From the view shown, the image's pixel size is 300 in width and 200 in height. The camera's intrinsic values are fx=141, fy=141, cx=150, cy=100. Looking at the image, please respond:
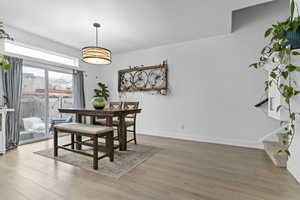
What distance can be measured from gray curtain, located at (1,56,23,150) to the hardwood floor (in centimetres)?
54

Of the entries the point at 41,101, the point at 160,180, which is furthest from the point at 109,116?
the point at 41,101

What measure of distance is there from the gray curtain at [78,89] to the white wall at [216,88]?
183 cm

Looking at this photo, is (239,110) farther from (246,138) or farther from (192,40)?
(192,40)

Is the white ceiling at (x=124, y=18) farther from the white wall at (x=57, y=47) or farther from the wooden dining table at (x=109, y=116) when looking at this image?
the wooden dining table at (x=109, y=116)

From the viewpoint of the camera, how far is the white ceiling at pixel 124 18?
87.9 inches

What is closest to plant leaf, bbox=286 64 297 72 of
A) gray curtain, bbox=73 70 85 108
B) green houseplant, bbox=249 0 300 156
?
green houseplant, bbox=249 0 300 156

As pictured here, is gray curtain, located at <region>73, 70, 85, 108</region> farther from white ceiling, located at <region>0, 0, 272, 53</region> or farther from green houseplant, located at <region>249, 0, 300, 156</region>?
green houseplant, located at <region>249, 0, 300, 156</region>

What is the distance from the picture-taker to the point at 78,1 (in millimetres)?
2164

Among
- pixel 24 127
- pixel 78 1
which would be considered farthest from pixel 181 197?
pixel 24 127

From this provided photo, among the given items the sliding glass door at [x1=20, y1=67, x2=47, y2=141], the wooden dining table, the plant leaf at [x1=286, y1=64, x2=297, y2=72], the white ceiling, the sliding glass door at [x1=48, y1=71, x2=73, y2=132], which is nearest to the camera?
the plant leaf at [x1=286, y1=64, x2=297, y2=72]

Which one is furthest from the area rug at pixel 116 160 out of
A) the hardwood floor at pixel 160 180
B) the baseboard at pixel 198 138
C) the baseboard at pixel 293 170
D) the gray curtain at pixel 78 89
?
the baseboard at pixel 293 170

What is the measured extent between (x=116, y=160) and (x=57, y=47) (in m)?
3.39

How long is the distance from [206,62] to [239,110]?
1303mm

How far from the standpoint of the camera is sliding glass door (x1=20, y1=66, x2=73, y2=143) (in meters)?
3.25
